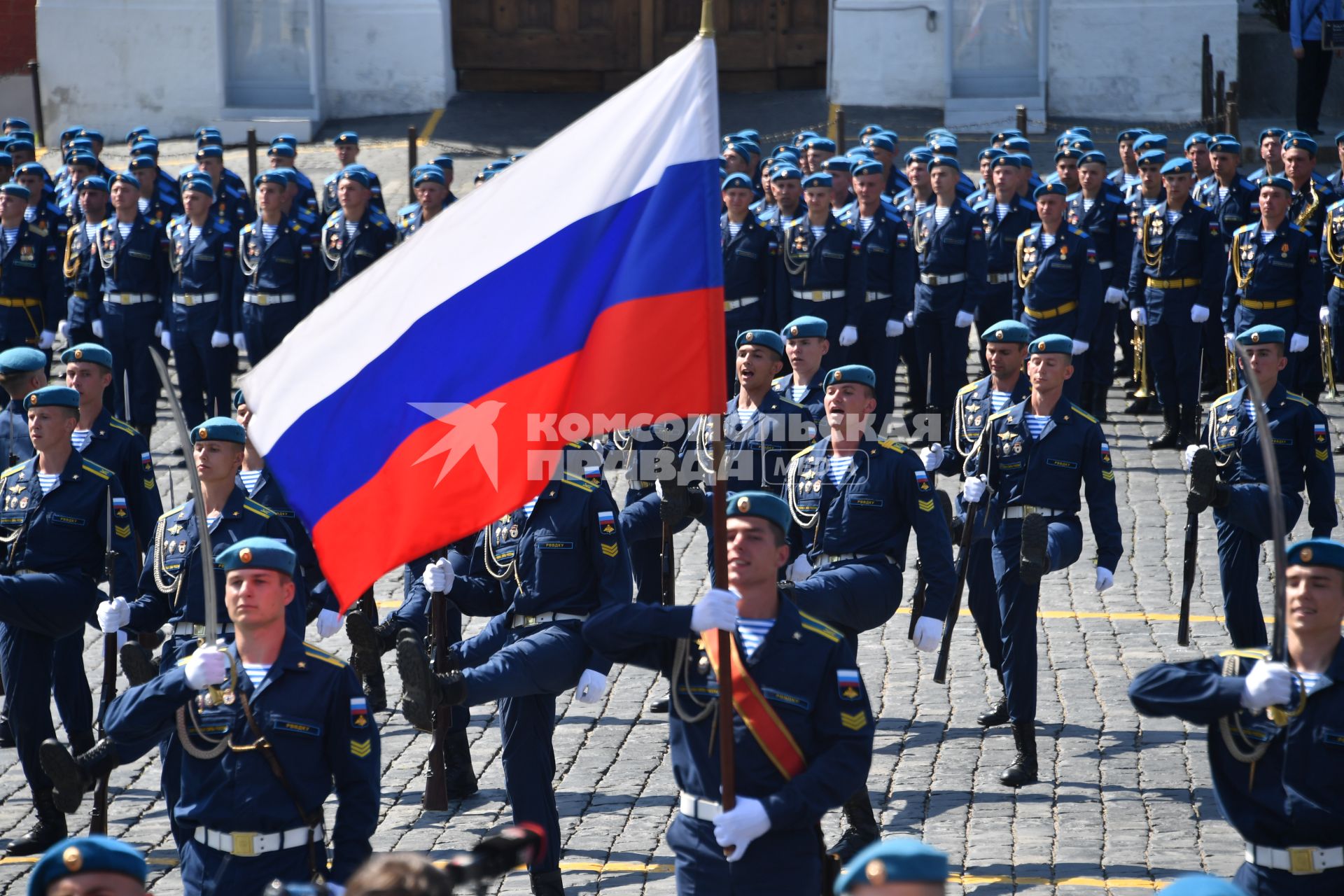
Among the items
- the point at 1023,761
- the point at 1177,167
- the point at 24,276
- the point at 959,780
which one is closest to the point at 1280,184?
the point at 1177,167

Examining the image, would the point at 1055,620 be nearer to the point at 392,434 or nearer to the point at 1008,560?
the point at 1008,560

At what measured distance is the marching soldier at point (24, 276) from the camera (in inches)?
651

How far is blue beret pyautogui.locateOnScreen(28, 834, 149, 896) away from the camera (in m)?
4.68

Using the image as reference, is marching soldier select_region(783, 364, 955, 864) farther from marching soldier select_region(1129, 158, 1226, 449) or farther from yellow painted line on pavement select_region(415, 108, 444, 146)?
yellow painted line on pavement select_region(415, 108, 444, 146)

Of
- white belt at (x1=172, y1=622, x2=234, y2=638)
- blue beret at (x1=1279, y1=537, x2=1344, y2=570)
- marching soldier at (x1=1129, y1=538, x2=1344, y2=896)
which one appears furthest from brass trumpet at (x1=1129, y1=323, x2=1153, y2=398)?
marching soldier at (x1=1129, y1=538, x2=1344, y2=896)

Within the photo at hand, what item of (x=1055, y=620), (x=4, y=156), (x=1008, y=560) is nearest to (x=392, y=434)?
(x=1008, y=560)

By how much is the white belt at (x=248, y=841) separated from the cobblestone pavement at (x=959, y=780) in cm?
196

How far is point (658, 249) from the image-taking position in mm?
5809

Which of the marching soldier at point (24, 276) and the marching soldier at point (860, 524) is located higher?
the marching soldier at point (24, 276)

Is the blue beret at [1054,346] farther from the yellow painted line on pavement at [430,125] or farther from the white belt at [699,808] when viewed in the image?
the yellow painted line on pavement at [430,125]

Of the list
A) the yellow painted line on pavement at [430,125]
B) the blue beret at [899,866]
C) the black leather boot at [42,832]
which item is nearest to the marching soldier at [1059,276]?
the black leather boot at [42,832]

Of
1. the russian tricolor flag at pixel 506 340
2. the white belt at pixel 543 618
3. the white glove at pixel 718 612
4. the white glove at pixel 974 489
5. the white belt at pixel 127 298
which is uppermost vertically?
the russian tricolor flag at pixel 506 340

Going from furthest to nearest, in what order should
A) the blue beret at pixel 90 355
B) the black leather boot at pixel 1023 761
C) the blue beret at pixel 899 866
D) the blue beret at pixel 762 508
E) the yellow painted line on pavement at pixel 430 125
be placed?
the yellow painted line on pavement at pixel 430 125 < the blue beret at pixel 90 355 < the black leather boot at pixel 1023 761 < the blue beret at pixel 762 508 < the blue beret at pixel 899 866

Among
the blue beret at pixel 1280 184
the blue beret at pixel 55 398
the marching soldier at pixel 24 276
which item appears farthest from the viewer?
the marching soldier at pixel 24 276
